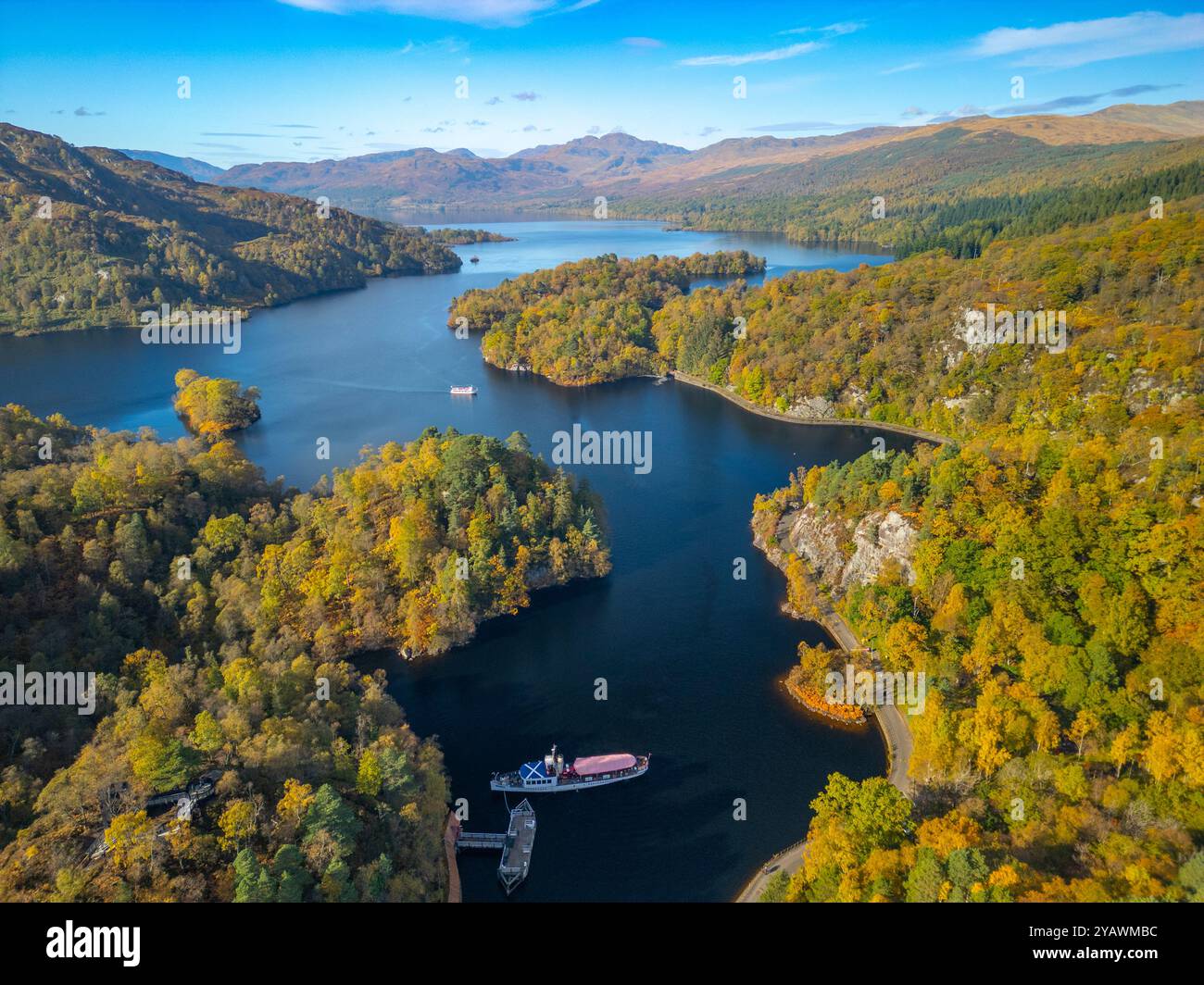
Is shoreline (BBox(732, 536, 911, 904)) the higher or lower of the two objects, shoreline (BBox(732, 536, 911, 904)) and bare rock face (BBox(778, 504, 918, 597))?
the lower

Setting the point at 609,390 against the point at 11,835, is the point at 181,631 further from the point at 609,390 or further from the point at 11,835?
the point at 609,390

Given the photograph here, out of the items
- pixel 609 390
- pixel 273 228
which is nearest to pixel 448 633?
pixel 609 390

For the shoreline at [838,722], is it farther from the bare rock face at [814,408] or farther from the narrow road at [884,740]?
the bare rock face at [814,408]

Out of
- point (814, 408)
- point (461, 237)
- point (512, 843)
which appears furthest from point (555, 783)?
point (461, 237)

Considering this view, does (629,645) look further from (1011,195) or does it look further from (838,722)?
(1011,195)

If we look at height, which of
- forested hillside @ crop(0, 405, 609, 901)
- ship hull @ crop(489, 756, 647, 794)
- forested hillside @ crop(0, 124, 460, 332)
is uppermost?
forested hillside @ crop(0, 124, 460, 332)

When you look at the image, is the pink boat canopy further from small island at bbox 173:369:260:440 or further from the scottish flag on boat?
small island at bbox 173:369:260:440

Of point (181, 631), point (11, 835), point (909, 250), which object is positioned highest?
point (909, 250)

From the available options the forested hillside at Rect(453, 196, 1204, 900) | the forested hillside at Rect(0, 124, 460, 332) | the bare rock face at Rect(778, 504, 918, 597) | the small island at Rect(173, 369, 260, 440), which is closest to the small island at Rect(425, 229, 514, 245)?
the forested hillside at Rect(0, 124, 460, 332)

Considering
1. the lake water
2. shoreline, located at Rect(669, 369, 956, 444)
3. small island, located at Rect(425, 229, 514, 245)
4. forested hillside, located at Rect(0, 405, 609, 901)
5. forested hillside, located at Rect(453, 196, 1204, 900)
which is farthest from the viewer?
small island, located at Rect(425, 229, 514, 245)
